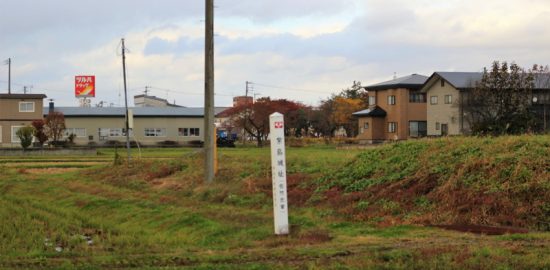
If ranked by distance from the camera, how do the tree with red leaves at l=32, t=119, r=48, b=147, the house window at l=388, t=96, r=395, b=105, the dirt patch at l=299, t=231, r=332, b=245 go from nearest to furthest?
the dirt patch at l=299, t=231, r=332, b=245
the tree with red leaves at l=32, t=119, r=48, b=147
the house window at l=388, t=96, r=395, b=105

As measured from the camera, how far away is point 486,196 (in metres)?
10.6

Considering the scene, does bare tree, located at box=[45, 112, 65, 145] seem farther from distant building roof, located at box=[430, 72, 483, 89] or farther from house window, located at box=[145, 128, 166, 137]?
distant building roof, located at box=[430, 72, 483, 89]

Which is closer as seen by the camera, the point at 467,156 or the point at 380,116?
the point at 467,156

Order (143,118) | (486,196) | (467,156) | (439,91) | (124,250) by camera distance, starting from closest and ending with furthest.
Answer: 1. (124,250)
2. (486,196)
3. (467,156)
4. (439,91)
5. (143,118)

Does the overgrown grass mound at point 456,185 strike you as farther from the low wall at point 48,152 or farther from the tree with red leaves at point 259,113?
the tree with red leaves at point 259,113

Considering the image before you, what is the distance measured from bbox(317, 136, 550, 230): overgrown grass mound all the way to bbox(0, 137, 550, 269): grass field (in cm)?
37

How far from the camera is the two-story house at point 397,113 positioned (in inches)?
2494

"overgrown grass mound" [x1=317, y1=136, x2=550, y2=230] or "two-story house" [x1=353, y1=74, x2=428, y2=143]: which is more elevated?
"two-story house" [x1=353, y1=74, x2=428, y2=143]

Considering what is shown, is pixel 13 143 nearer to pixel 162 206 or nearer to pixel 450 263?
pixel 162 206

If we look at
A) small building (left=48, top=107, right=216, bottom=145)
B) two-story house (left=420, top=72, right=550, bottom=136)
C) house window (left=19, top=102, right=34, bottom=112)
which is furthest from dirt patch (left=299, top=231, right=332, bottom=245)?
small building (left=48, top=107, right=216, bottom=145)

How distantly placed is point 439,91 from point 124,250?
51834 mm

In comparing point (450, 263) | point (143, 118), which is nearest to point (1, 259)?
point (450, 263)

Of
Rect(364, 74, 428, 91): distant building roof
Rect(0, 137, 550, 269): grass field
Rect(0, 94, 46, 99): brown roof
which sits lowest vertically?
Rect(0, 137, 550, 269): grass field

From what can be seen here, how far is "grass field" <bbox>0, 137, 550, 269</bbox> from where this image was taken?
7352mm
